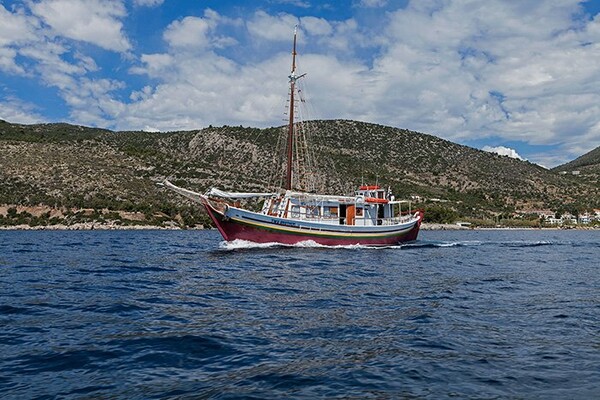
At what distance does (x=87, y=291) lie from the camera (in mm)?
16938

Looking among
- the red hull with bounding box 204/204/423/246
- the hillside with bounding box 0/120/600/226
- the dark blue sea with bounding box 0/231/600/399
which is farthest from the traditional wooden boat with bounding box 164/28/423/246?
the dark blue sea with bounding box 0/231/600/399

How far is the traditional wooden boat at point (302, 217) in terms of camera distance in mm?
38938

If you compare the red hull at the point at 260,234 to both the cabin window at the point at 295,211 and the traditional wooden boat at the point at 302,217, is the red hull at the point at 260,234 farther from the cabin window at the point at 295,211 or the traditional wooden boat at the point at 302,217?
the cabin window at the point at 295,211

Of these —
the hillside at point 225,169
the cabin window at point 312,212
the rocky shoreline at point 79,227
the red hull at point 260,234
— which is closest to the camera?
the red hull at point 260,234

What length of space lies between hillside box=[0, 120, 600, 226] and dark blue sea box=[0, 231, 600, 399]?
145ft

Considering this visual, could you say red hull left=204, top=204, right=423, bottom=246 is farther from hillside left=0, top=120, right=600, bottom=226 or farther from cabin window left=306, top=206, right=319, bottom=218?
hillside left=0, top=120, right=600, bottom=226

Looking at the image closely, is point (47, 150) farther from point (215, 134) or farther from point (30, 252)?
point (30, 252)

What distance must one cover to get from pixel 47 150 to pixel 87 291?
3687 inches

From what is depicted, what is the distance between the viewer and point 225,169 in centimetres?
11519

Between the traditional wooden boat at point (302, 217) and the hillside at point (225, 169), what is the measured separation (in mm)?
15008

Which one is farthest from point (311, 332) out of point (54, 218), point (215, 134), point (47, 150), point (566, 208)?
point (566, 208)

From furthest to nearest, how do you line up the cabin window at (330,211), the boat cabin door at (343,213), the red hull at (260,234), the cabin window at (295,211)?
the boat cabin door at (343,213) < the cabin window at (330,211) < the cabin window at (295,211) < the red hull at (260,234)

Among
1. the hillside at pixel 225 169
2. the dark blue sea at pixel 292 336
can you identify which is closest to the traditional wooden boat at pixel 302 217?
the hillside at pixel 225 169

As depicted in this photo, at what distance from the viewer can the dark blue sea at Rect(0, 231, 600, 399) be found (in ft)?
26.5
